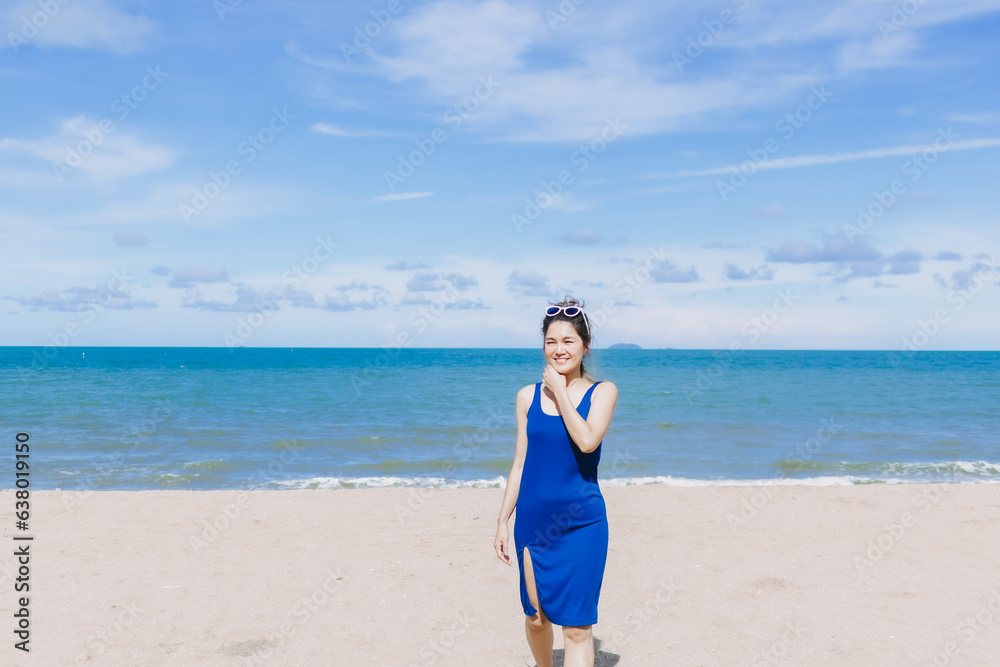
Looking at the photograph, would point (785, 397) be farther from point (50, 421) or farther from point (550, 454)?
point (550, 454)

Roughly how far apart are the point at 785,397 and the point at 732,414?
10466 millimetres

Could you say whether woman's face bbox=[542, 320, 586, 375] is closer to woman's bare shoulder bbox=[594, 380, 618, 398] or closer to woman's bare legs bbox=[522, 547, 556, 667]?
woman's bare shoulder bbox=[594, 380, 618, 398]

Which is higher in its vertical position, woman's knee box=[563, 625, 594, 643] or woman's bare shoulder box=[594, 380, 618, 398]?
woman's bare shoulder box=[594, 380, 618, 398]

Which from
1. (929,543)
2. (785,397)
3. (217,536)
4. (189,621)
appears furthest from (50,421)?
(785,397)

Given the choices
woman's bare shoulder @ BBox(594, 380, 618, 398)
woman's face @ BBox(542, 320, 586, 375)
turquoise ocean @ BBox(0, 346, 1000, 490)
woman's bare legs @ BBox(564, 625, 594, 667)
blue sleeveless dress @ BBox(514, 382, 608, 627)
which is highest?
woman's face @ BBox(542, 320, 586, 375)

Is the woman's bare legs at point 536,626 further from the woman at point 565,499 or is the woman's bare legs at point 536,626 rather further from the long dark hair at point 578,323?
the long dark hair at point 578,323

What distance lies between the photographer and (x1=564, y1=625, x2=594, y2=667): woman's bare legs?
3402 millimetres

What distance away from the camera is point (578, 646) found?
3426mm

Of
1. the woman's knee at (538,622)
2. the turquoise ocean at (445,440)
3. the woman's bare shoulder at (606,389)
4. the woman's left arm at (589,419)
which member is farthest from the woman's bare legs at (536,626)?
the turquoise ocean at (445,440)

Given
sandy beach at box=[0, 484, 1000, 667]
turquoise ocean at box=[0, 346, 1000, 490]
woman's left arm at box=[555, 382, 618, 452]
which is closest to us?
woman's left arm at box=[555, 382, 618, 452]

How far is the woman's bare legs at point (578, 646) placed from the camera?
3.40 metres

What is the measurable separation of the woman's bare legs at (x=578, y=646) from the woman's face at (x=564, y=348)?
1.23 meters

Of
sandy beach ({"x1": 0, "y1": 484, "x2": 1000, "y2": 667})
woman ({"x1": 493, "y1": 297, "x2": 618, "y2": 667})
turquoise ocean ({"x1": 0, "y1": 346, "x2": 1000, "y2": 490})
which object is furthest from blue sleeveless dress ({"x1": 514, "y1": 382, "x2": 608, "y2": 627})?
sandy beach ({"x1": 0, "y1": 484, "x2": 1000, "y2": 667})

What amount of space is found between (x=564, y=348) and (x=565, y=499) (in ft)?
2.37
